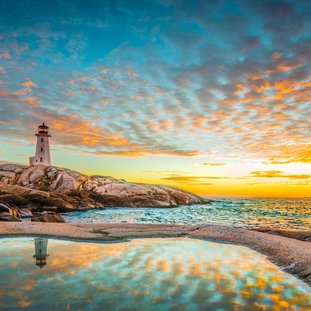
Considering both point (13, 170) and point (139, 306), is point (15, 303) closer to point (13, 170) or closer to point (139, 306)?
point (139, 306)

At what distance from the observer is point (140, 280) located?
7262 millimetres

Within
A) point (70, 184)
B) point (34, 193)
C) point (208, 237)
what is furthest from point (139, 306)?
point (70, 184)

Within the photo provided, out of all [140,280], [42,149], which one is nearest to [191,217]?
[140,280]

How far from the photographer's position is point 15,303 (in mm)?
5523

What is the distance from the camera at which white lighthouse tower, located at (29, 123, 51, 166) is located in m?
76.6

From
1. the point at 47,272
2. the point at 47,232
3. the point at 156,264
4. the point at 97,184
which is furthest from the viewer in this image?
the point at 97,184

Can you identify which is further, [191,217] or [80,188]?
[80,188]

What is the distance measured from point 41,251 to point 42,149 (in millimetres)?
71391

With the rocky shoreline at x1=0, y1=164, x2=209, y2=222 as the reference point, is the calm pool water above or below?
below

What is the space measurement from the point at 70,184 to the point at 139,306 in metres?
55.4

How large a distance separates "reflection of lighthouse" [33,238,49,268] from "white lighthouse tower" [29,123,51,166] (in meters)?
68.1

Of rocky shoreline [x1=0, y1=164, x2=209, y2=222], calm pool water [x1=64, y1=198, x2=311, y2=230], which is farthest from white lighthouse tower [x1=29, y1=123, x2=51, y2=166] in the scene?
calm pool water [x1=64, y1=198, x2=311, y2=230]

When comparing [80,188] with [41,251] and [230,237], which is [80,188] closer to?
[230,237]

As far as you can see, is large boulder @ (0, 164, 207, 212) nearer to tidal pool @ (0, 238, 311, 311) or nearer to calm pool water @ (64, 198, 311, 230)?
calm pool water @ (64, 198, 311, 230)
